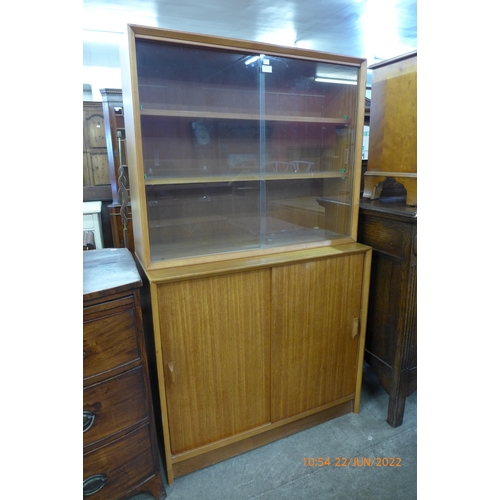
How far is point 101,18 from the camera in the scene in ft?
10.9

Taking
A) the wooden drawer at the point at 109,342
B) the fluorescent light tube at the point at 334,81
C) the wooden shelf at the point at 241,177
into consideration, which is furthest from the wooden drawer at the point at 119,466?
the fluorescent light tube at the point at 334,81

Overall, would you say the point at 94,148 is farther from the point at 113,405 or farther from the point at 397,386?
the point at 397,386

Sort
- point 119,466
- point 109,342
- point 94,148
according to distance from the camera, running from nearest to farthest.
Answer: point 109,342 < point 119,466 < point 94,148

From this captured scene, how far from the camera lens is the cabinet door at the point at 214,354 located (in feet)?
4.11

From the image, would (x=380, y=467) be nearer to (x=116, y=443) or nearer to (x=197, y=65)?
(x=116, y=443)

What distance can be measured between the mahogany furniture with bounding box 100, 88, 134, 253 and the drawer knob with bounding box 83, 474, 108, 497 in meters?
1.55

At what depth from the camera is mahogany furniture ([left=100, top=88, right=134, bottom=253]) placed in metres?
2.59

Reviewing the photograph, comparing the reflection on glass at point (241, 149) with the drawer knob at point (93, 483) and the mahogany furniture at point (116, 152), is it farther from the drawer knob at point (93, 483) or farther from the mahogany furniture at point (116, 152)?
the mahogany furniture at point (116, 152)

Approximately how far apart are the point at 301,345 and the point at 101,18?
362 cm

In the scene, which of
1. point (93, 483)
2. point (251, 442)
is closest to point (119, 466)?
point (93, 483)

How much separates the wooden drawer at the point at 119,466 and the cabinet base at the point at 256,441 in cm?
18

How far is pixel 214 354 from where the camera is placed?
1340 millimetres

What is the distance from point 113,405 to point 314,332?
848 mm
